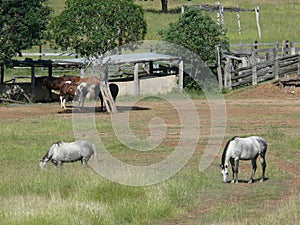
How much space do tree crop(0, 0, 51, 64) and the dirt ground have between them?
8.16ft

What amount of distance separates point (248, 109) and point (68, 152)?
15.6m

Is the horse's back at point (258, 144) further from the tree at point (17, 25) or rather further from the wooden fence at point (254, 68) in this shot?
the wooden fence at point (254, 68)

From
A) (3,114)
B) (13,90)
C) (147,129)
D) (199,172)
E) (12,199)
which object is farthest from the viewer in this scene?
(13,90)

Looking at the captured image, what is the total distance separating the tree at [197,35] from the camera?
3859cm

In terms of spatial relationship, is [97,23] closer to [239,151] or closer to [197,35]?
[197,35]

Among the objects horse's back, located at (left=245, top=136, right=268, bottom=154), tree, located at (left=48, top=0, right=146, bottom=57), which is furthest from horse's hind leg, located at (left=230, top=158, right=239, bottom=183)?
tree, located at (left=48, top=0, right=146, bottom=57)

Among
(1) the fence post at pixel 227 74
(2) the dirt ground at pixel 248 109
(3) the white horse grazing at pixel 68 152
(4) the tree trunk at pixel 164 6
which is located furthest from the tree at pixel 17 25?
(4) the tree trunk at pixel 164 6

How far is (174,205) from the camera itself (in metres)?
12.8

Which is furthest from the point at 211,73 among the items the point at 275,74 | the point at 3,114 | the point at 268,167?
the point at 268,167

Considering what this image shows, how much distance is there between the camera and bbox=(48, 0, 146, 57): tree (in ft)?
128

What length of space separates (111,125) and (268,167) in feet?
30.9

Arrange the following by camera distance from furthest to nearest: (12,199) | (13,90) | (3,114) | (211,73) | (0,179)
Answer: (211,73)
(13,90)
(3,114)
(0,179)
(12,199)

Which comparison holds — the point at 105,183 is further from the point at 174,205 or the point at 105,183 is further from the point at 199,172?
the point at 199,172

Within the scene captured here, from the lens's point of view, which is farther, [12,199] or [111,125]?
[111,125]
